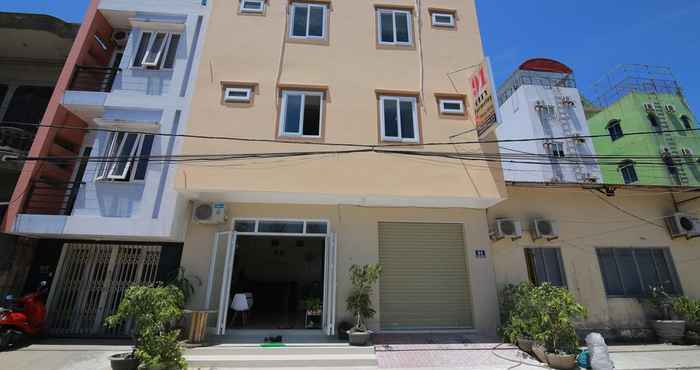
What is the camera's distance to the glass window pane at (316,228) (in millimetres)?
8531

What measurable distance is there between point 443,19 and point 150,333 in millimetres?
11234

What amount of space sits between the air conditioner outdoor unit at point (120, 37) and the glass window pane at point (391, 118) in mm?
8912

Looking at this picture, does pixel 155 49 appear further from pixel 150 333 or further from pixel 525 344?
pixel 525 344

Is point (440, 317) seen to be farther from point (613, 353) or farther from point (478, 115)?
point (478, 115)

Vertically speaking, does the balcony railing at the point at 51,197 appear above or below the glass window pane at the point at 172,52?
below

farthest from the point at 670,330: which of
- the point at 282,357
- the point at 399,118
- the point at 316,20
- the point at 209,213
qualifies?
the point at 316,20

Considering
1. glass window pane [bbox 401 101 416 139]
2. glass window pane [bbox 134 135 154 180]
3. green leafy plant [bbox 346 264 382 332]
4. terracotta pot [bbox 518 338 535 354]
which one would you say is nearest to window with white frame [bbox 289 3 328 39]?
glass window pane [bbox 401 101 416 139]

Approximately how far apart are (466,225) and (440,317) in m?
2.59

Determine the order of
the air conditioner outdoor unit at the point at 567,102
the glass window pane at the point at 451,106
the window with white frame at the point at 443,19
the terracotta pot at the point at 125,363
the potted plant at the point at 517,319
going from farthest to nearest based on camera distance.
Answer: the air conditioner outdoor unit at the point at 567,102
the window with white frame at the point at 443,19
the glass window pane at the point at 451,106
the potted plant at the point at 517,319
the terracotta pot at the point at 125,363

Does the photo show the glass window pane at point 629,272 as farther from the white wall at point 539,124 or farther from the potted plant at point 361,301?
the white wall at point 539,124

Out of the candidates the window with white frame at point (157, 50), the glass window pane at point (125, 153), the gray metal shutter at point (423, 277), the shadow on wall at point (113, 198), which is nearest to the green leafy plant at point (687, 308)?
the gray metal shutter at point (423, 277)

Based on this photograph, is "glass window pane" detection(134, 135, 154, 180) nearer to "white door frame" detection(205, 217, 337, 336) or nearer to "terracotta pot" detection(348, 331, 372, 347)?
"white door frame" detection(205, 217, 337, 336)

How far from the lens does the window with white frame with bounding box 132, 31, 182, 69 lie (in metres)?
9.22

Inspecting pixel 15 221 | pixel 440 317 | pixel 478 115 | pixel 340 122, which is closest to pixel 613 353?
pixel 440 317
